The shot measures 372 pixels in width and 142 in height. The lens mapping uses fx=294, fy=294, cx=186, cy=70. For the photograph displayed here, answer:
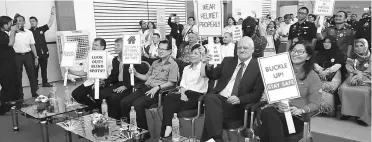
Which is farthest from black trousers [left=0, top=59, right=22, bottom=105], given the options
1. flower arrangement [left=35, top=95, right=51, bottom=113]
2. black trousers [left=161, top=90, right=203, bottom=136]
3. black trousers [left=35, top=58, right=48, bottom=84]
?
black trousers [left=161, top=90, right=203, bottom=136]

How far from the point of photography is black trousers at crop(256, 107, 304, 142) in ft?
8.05

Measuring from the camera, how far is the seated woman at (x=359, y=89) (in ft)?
12.6

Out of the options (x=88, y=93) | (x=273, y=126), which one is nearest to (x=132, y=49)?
(x=88, y=93)

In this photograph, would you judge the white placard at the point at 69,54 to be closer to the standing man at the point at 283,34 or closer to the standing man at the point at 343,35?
the standing man at the point at 343,35

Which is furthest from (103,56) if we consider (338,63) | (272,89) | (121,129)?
(338,63)

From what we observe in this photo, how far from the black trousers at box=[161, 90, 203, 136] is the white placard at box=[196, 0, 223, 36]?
744 mm

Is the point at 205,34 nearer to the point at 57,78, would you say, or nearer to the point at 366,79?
the point at 366,79

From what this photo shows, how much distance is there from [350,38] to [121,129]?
4162 mm

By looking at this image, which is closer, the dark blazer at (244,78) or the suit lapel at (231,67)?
the dark blazer at (244,78)

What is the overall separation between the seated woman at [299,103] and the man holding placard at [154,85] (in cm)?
149

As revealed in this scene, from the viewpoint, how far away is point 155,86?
3.82 m

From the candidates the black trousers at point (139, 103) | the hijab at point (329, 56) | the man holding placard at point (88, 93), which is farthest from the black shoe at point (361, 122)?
the man holding placard at point (88, 93)

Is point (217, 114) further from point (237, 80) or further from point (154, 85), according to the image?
point (154, 85)

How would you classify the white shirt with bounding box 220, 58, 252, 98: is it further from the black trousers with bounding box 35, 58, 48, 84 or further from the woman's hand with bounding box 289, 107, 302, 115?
the black trousers with bounding box 35, 58, 48, 84
